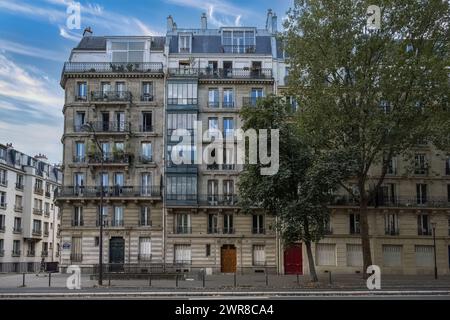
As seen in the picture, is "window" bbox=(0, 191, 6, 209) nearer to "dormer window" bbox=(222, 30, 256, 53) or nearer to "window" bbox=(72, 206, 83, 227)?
"window" bbox=(72, 206, 83, 227)

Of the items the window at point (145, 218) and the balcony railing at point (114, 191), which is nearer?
the window at point (145, 218)

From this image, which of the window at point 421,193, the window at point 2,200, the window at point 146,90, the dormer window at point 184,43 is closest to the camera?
the window at point 421,193

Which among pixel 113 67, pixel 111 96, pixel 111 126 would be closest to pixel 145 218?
pixel 111 126

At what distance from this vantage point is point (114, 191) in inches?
1960

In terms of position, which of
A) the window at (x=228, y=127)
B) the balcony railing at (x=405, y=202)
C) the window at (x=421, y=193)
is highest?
the window at (x=228, y=127)

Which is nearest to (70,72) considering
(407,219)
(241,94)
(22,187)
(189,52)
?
(189,52)

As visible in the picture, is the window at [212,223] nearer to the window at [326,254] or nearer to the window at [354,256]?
the window at [326,254]

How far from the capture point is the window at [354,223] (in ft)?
158

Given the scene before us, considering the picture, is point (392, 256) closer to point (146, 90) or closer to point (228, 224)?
point (228, 224)

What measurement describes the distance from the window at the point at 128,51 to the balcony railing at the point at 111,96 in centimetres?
371

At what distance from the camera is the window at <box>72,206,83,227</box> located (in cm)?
4959

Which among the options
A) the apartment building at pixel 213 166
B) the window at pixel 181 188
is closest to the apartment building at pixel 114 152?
the window at pixel 181 188

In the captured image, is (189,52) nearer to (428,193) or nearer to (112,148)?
(112,148)
